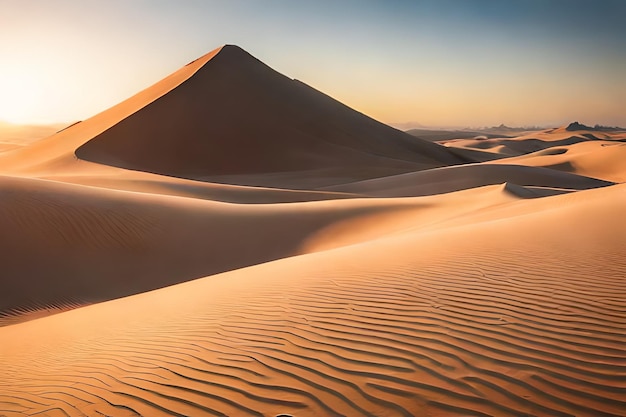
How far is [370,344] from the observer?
4.05 m

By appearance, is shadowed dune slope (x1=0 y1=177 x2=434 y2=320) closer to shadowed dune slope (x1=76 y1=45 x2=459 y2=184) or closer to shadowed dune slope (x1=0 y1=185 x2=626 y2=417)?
shadowed dune slope (x1=0 y1=185 x2=626 y2=417)

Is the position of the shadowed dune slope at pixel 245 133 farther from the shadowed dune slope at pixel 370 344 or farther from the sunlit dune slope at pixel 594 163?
the shadowed dune slope at pixel 370 344

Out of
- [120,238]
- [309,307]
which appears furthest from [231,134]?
[309,307]

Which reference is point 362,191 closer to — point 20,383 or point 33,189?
point 33,189

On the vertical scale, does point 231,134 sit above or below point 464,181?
above

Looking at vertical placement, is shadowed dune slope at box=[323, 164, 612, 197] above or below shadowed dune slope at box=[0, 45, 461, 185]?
below

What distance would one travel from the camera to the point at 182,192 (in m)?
21.9

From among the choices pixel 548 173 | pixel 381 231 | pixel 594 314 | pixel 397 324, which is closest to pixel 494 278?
pixel 594 314

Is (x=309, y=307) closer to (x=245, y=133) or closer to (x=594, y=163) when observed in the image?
(x=594, y=163)

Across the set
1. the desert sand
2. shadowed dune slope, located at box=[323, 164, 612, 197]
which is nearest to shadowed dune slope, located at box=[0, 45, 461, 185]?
shadowed dune slope, located at box=[323, 164, 612, 197]

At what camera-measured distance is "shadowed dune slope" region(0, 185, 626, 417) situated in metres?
3.29

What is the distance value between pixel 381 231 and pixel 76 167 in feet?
91.5

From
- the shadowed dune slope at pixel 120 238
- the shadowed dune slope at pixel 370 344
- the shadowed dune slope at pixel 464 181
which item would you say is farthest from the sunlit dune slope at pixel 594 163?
the shadowed dune slope at pixel 370 344

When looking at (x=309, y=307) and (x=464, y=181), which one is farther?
(x=464, y=181)
